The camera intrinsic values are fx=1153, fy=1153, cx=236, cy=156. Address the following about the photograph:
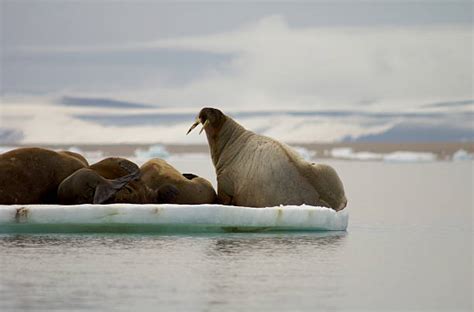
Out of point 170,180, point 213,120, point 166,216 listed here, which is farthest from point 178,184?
point 213,120

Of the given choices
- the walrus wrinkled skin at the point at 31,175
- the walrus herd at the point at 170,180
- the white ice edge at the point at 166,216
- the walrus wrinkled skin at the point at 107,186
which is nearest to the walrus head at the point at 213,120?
the walrus herd at the point at 170,180

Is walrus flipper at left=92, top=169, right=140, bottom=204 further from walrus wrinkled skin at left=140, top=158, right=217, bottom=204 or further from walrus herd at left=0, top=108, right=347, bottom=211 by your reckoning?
walrus wrinkled skin at left=140, top=158, right=217, bottom=204

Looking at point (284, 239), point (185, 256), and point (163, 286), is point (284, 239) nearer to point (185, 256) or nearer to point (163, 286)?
point (185, 256)

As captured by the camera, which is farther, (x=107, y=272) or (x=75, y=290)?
(x=107, y=272)

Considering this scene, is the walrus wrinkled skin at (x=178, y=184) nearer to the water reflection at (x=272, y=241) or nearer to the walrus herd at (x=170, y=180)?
the walrus herd at (x=170, y=180)

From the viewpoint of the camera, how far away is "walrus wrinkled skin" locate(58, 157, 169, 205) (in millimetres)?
10422

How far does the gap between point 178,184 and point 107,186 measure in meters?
0.80

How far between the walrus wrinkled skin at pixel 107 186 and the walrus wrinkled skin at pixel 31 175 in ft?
0.70

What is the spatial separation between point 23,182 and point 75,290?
3739 mm

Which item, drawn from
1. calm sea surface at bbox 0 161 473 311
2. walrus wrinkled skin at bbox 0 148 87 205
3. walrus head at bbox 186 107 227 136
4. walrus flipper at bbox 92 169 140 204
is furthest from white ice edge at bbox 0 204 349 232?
walrus head at bbox 186 107 227 136

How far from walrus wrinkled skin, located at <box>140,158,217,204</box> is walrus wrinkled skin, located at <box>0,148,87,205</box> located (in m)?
0.74

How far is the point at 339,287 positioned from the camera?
23.9 ft

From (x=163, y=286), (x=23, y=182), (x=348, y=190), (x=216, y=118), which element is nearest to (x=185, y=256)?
(x=163, y=286)

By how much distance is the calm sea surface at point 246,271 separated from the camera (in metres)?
6.73
